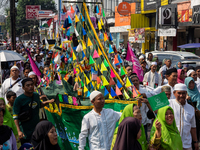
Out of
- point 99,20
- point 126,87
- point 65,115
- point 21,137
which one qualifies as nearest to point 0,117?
point 21,137

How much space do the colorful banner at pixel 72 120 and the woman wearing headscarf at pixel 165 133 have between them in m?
1.22

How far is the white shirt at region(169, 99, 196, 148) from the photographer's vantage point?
4.56m

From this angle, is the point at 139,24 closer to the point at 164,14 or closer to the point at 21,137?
the point at 164,14

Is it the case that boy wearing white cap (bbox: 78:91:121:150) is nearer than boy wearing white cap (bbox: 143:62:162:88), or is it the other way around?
boy wearing white cap (bbox: 78:91:121:150)

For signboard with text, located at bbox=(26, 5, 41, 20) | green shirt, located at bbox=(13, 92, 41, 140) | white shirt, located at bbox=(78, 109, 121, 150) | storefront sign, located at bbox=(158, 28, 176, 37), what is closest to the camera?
white shirt, located at bbox=(78, 109, 121, 150)

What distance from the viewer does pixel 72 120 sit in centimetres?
541

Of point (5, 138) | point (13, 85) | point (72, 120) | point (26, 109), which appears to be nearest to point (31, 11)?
point (13, 85)

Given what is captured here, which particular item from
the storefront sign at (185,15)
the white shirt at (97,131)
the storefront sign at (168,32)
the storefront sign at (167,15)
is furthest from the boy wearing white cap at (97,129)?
the storefront sign at (167,15)

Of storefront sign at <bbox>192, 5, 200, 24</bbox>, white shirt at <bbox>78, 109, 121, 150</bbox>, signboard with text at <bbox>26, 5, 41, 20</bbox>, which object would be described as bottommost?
white shirt at <bbox>78, 109, 121, 150</bbox>

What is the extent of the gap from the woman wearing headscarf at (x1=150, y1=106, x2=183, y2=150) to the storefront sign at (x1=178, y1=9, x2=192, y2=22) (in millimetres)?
20133

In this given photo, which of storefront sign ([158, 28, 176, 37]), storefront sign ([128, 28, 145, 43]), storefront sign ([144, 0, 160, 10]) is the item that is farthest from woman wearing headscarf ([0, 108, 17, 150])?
storefront sign ([128, 28, 145, 43])

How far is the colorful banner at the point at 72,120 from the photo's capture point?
532 centimetres

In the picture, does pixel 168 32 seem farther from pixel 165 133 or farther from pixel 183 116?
pixel 165 133

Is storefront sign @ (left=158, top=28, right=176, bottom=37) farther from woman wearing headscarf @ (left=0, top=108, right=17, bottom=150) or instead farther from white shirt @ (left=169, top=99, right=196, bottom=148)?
woman wearing headscarf @ (left=0, top=108, right=17, bottom=150)
